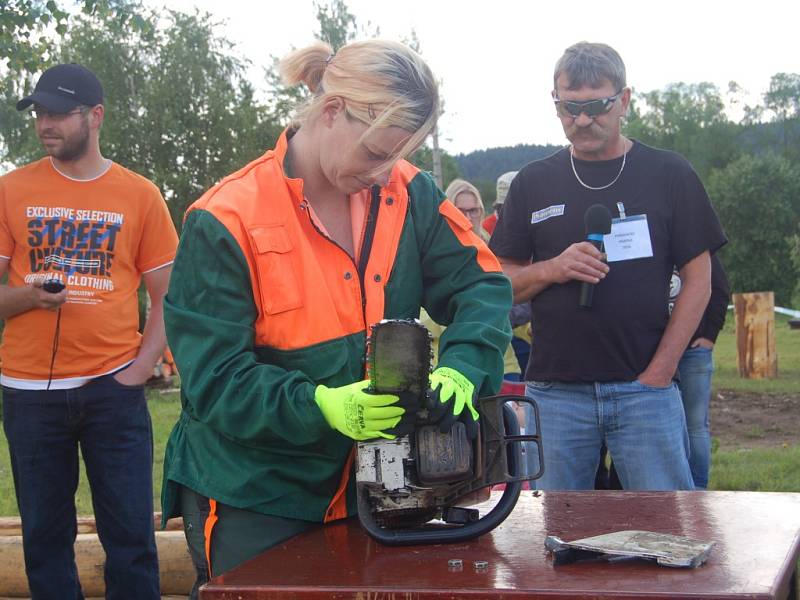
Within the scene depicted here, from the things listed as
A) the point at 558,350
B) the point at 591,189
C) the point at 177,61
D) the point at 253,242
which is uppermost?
the point at 177,61

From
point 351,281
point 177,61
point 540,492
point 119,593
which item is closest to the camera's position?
point 351,281

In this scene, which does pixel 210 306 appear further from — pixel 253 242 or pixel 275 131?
pixel 275 131

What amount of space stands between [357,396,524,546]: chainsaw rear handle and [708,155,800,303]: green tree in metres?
48.9

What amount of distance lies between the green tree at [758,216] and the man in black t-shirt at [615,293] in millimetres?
47324

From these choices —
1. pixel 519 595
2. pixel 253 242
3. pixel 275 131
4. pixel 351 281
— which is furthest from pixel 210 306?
pixel 275 131

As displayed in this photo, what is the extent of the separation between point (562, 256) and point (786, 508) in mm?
1413

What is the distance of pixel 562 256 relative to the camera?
138 inches

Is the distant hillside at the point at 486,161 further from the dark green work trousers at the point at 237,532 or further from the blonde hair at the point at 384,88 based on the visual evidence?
the dark green work trousers at the point at 237,532

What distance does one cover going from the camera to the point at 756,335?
12453 mm

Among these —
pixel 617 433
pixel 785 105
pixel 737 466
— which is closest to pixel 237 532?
pixel 617 433

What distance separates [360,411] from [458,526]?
388 millimetres

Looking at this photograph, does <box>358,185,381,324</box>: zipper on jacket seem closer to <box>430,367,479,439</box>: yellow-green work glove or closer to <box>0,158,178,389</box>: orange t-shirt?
<box>430,367,479,439</box>: yellow-green work glove

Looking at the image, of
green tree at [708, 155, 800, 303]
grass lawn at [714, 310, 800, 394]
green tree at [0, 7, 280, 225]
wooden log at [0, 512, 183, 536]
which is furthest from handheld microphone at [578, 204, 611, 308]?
green tree at [708, 155, 800, 303]

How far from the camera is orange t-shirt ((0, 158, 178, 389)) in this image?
3805 mm
